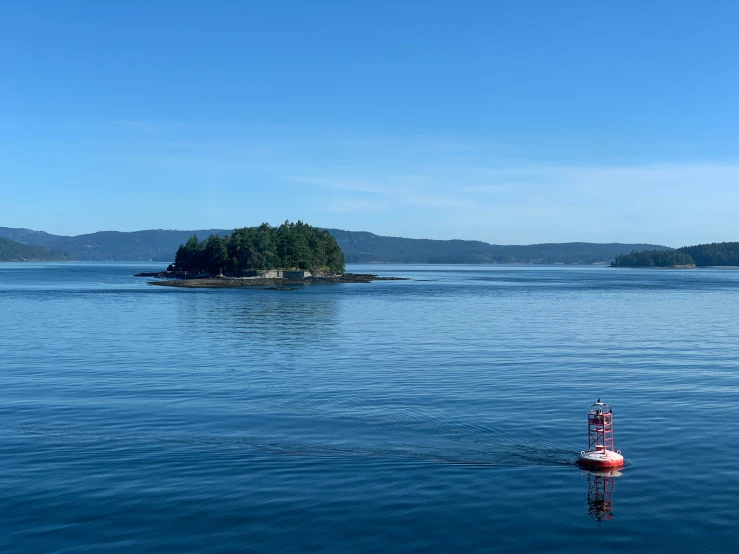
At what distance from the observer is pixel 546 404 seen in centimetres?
3669

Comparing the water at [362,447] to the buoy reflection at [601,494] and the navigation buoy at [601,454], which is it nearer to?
the buoy reflection at [601,494]

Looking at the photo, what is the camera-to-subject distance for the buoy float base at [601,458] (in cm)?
2617

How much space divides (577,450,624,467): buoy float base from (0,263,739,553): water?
2.23ft

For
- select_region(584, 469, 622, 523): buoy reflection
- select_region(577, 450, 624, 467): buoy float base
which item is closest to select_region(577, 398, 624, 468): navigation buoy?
select_region(577, 450, 624, 467): buoy float base

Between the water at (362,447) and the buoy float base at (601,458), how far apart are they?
26.7 inches

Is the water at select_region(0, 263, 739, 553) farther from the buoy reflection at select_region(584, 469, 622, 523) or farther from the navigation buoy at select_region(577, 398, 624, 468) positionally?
the navigation buoy at select_region(577, 398, 624, 468)

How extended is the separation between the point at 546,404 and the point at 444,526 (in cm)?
1691

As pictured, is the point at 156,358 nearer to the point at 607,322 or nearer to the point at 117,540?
the point at 117,540

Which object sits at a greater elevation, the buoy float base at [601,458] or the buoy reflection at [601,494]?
the buoy float base at [601,458]

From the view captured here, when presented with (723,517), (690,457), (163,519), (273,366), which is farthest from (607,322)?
(163,519)

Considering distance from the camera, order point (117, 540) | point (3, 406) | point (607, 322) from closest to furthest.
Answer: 1. point (117, 540)
2. point (3, 406)
3. point (607, 322)

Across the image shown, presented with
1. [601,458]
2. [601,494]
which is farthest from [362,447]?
[601,494]

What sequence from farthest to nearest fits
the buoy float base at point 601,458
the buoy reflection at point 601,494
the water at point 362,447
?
1. the buoy float base at point 601,458
2. the buoy reflection at point 601,494
3. the water at point 362,447

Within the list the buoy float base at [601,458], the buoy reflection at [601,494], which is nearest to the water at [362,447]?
the buoy reflection at [601,494]
